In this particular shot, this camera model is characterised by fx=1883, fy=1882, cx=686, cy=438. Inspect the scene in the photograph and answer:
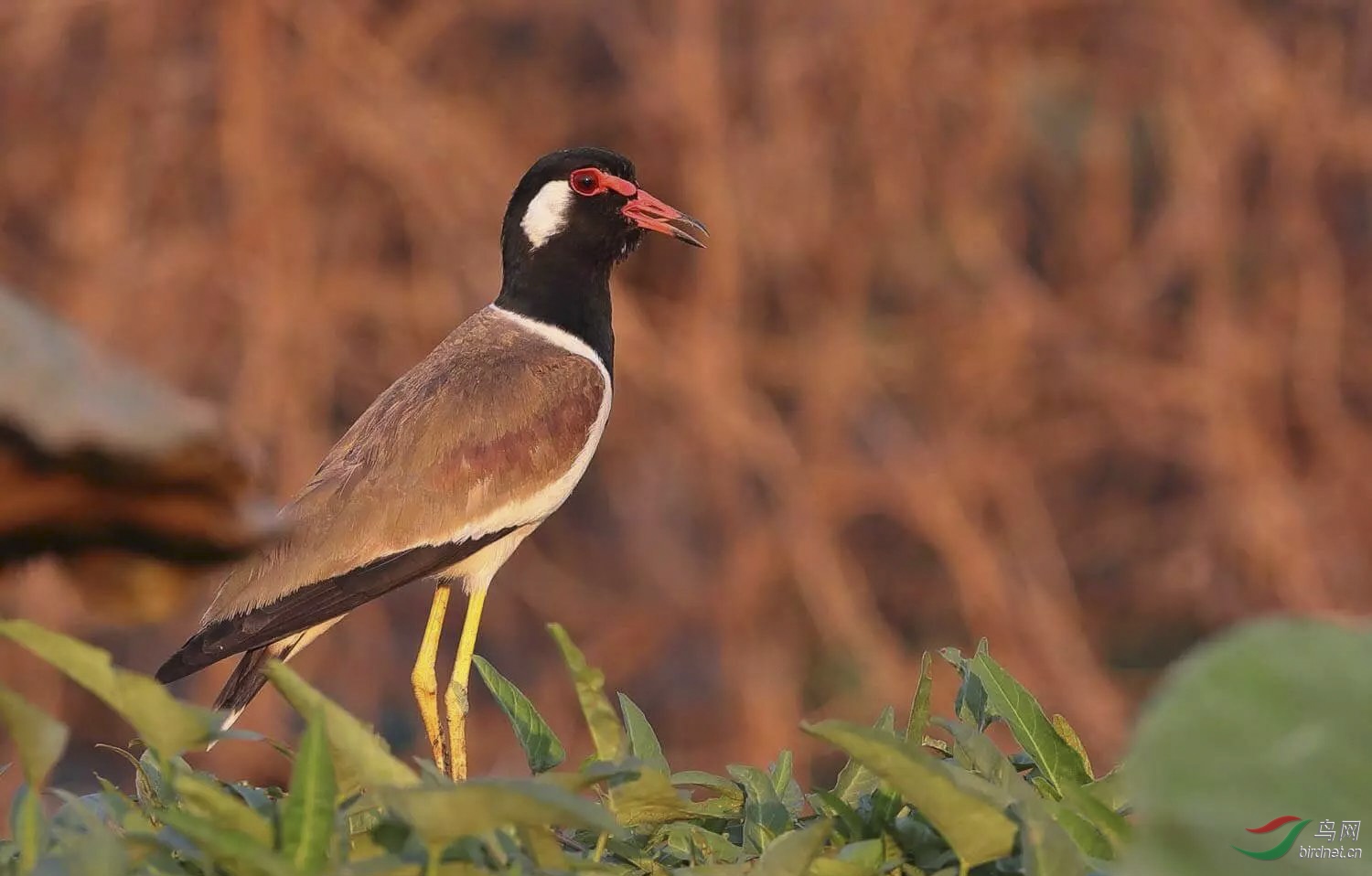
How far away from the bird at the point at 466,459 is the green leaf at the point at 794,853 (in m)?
1.83

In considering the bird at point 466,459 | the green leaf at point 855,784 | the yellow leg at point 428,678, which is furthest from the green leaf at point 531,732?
the yellow leg at point 428,678

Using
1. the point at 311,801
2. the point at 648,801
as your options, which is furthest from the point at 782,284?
the point at 311,801

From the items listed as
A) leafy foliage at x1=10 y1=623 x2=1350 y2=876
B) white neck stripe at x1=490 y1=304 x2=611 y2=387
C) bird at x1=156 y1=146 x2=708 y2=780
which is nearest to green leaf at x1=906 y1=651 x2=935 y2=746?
leafy foliage at x1=10 y1=623 x2=1350 y2=876

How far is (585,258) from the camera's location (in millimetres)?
4426

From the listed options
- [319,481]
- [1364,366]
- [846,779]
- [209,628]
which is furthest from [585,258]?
[1364,366]

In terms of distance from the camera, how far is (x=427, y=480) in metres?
3.98

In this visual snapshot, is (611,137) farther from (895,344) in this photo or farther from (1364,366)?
(1364,366)

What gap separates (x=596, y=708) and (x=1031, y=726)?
510mm

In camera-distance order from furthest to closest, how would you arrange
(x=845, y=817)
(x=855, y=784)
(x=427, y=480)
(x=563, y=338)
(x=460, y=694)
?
(x=563, y=338)
(x=427, y=480)
(x=460, y=694)
(x=855, y=784)
(x=845, y=817)

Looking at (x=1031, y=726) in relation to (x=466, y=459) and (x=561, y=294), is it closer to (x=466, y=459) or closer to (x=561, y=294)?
(x=466, y=459)

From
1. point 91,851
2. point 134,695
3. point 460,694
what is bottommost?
point 460,694

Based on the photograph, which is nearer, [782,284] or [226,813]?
[226,813]

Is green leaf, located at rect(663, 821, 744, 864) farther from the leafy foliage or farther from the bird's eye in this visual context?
the bird's eye

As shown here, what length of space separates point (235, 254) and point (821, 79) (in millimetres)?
2380
